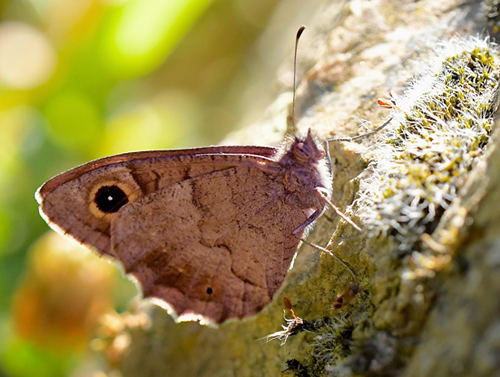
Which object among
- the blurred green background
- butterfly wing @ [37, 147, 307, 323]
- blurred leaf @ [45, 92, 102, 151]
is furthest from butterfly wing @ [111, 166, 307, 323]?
blurred leaf @ [45, 92, 102, 151]

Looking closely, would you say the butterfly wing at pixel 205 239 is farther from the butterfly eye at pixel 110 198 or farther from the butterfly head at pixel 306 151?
the butterfly head at pixel 306 151

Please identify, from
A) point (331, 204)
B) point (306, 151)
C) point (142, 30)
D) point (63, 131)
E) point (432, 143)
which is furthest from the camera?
point (63, 131)

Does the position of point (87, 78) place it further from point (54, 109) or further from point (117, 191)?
point (117, 191)

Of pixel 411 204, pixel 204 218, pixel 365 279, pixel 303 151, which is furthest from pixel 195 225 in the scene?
pixel 411 204

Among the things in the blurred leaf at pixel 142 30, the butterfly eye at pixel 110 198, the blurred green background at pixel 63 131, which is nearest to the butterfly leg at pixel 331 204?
the butterfly eye at pixel 110 198

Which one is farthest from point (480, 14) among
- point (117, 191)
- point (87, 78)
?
point (87, 78)

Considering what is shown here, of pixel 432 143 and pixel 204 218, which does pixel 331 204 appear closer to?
pixel 432 143
